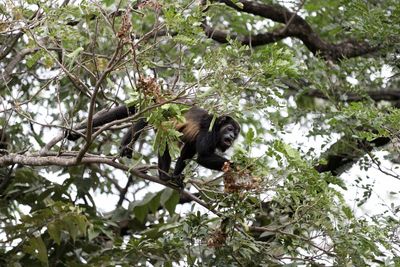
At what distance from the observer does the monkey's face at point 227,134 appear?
7762 millimetres

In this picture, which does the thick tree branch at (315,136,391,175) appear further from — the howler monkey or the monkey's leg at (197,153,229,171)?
the monkey's leg at (197,153,229,171)

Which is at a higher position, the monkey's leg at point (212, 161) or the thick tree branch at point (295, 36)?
the thick tree branch at point (295, 36)

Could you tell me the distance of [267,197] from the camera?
253 inches

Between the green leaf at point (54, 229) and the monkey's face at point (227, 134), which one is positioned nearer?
the green leaf at point (54, 229)

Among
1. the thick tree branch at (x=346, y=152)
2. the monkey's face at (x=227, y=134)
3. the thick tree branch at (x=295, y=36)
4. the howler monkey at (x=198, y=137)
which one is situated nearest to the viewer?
the howler monkey at (x=198, y=137)

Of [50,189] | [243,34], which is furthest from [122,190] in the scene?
[243,34]

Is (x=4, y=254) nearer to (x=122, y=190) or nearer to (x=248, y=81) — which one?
(x=122, y=190)

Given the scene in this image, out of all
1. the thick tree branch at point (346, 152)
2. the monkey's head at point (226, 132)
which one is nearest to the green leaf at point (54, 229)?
the monkey's head at point (226, 132)

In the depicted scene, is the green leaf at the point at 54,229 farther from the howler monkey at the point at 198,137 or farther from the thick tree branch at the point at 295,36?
the thick tree branch at the point at 295,36

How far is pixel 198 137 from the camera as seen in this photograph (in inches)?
309

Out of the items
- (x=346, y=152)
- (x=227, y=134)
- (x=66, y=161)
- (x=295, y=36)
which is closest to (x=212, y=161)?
(x=227, y=134)

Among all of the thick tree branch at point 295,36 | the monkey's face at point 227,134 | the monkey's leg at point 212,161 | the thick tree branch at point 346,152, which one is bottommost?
the thick tree branch at point 346,152

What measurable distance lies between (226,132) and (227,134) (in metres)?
0.03

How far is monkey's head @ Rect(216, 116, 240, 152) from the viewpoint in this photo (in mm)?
7766
